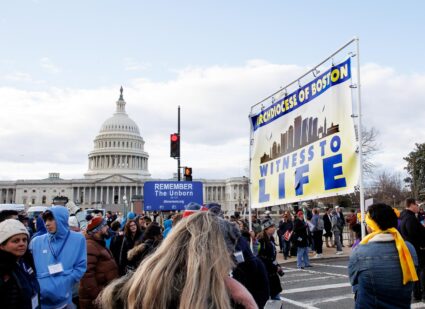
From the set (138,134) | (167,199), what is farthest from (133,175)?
(167,199)

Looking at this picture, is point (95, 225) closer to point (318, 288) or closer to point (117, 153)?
point (318, 288)

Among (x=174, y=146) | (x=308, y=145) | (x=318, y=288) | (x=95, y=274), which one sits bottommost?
(x=318, y=288)

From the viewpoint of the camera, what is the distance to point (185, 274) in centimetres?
196

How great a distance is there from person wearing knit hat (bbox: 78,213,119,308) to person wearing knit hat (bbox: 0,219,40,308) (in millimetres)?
1612

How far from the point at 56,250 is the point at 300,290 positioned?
254 inches

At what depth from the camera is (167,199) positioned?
18391 mm

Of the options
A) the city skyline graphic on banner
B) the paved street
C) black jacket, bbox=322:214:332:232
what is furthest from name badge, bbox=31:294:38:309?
black jacket, bbox=322:214:332:232

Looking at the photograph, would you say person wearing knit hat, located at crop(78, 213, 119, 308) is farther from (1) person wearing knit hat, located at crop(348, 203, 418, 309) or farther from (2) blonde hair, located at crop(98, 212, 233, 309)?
(2) blonde hair, located at crop(98, 212, 233, 309)

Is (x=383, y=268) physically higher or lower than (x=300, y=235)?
higher

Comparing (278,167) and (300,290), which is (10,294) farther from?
(300,290)

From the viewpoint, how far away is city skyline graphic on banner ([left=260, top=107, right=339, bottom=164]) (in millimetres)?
6879

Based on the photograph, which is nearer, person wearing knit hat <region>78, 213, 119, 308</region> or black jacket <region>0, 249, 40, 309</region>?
black jacket <region>0, 249, 40, 309</region>

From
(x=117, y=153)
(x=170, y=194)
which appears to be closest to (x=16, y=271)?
(x=170, y=194)

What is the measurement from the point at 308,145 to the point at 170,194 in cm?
1187
